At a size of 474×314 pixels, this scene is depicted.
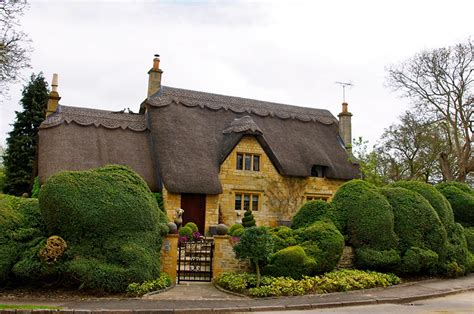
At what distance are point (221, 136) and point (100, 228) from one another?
14.9m

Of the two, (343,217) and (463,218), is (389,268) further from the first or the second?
(463,218)

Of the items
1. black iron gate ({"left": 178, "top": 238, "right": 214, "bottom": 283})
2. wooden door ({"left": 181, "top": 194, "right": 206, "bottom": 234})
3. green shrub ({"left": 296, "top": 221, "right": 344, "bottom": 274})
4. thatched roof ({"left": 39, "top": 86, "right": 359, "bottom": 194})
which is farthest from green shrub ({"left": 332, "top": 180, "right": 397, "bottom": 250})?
wooden door ({"left": 181, "top": 194, "right": 206, "bottom": 234})

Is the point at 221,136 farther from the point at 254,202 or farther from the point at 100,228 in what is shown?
the point at 100,228

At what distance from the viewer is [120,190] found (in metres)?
13.4

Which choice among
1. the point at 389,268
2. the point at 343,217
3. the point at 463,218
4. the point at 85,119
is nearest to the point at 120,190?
the point at 343,217

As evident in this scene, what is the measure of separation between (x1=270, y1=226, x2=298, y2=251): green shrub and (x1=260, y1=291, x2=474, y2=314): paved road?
10.3 ft

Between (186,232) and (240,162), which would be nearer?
(186,232)

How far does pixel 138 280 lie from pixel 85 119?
48.0 feet

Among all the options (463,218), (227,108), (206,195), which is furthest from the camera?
(227,108)

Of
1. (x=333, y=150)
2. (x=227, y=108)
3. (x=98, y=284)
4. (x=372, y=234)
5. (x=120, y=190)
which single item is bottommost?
(x=98, y=284)

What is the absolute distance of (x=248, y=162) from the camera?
2642 cm

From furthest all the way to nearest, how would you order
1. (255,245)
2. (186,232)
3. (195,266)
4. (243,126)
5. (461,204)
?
(243,126) < (461,204) < (186,232) < (195,266) < (255,245)

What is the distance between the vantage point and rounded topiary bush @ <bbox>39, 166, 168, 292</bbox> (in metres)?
12.3

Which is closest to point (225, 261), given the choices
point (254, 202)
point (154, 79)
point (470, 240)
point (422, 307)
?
point (422, 307)
